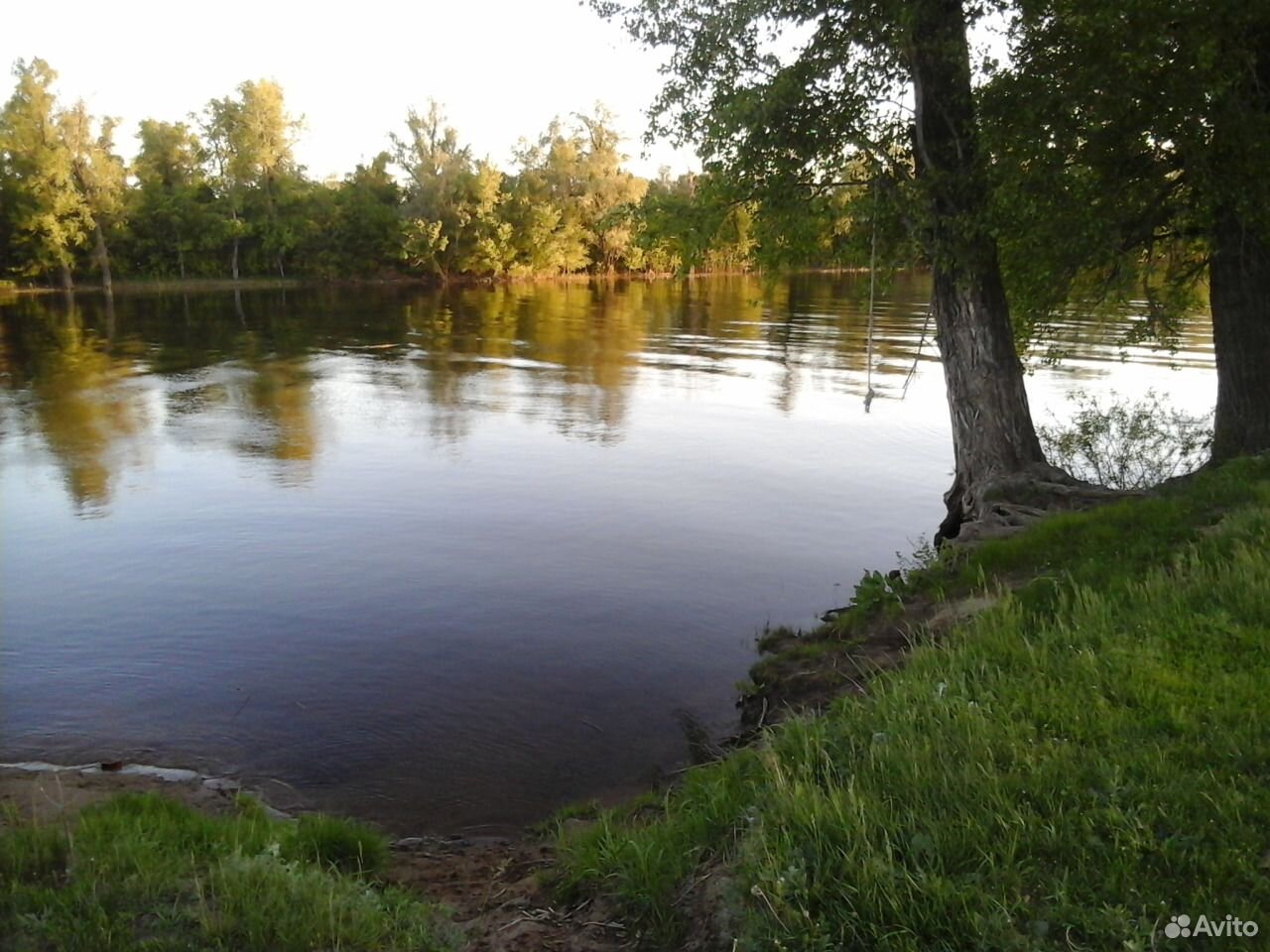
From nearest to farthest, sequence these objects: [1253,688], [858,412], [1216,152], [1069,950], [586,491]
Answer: [1069,950] → [1253,688] → [1216,152] → [586,491] → [858,412]

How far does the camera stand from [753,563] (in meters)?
13.3

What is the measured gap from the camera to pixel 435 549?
44.7 ft

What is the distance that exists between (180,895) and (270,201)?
86817 mm

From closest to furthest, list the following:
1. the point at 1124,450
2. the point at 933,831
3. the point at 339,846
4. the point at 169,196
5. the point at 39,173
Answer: the point at 933,831 < the point at 339,846 < the point at 1124,450 < the point at 39,173 < the point at 169,196

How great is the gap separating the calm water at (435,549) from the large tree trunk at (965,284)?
6.78ft

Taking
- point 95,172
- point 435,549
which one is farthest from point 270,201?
point 435,549

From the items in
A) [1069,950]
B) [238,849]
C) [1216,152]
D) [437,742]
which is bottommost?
[437,742]

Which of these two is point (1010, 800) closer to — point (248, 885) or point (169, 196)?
point (248, 885)

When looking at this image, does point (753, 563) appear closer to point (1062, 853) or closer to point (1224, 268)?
point (1224, 268)

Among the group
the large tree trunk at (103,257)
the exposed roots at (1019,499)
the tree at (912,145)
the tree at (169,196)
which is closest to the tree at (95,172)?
the large tree trunk at (103,257)

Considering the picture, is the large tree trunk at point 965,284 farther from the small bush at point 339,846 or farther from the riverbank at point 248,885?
the small bush at point 339,846

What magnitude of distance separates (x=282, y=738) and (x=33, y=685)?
9.10 ft

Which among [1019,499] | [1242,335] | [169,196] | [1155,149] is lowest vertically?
[1019,499]

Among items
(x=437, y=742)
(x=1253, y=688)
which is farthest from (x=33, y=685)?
(x=1253, y=688)
